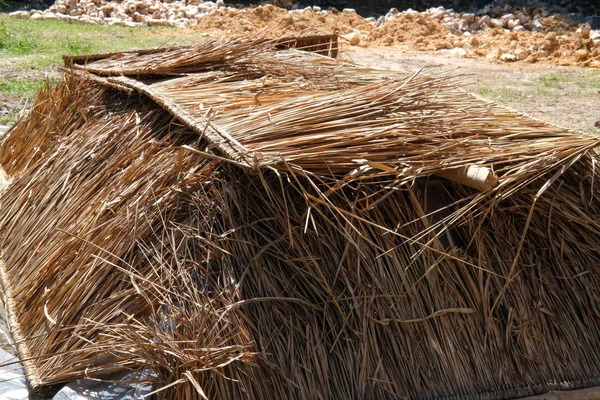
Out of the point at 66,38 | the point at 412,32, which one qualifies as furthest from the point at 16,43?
the point at 412,32

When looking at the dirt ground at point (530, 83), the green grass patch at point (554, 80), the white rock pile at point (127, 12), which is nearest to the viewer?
the dirt ground at point (530, 83)

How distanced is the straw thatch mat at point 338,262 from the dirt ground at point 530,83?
2900 millimetres

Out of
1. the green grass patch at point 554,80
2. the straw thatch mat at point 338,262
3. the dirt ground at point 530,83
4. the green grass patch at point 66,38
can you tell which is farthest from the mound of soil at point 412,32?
the straw thatch mat at point 338,262

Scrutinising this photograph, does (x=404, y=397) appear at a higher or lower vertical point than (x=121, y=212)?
lower

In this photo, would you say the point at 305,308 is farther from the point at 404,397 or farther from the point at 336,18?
the point at 336,18

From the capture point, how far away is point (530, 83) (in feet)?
24.2

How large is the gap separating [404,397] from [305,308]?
388 millimetres

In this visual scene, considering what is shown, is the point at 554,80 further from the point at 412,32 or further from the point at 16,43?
the point at 16,43

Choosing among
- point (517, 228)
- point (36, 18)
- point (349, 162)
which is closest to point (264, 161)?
point (349, 162)

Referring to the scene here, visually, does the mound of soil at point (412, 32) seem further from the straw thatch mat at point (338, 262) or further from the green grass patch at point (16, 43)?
the straw thatch mat at point (338, 262)

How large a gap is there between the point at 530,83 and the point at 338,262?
216 inches

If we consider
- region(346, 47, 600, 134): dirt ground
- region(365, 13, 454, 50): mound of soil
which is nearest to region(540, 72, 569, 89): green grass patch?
region(346, 47, 600, 134): dirt ground

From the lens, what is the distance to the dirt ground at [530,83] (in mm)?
6172

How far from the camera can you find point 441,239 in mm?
2590
